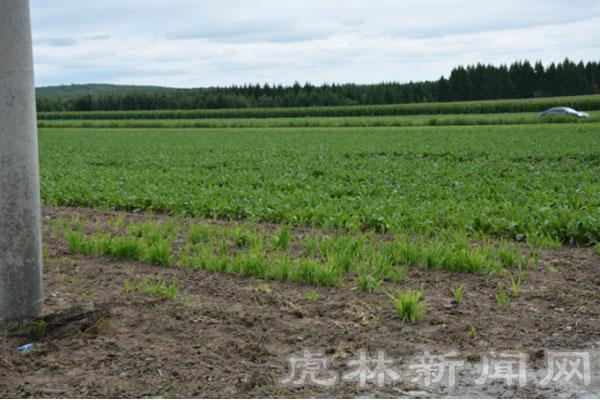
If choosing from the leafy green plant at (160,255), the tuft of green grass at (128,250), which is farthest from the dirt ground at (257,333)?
the tuft of green grass at (128,250)

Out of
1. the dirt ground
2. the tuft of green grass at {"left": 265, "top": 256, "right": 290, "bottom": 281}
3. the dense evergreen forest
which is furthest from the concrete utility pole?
the dense evergreen forest

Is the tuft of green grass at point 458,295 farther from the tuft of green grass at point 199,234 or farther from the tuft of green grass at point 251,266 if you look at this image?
the tuft of green grass at point 199,234

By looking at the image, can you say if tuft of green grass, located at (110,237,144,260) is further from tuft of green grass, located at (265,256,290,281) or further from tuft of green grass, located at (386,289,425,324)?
tuft of green grass, located at (386,289,425,324)

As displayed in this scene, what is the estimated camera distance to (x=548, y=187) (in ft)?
47.8

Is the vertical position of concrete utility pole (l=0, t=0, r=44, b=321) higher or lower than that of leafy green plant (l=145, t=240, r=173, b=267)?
higher

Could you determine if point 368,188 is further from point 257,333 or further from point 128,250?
point 257,333

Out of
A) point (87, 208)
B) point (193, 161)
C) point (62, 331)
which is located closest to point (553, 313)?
point (62, 331)

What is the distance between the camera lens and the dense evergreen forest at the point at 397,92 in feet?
290

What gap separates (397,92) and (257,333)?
3475 inches

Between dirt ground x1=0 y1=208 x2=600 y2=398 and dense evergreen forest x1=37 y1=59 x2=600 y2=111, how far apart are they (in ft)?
279

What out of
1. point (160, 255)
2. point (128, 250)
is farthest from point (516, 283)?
point (128, 250)

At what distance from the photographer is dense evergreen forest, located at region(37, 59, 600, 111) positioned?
290 feet

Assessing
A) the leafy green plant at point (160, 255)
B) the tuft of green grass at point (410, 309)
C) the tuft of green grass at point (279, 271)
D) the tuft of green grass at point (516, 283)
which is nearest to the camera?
the tuft of green grass at point (410, 309)

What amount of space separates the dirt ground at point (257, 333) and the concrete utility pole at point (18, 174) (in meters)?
0.32
